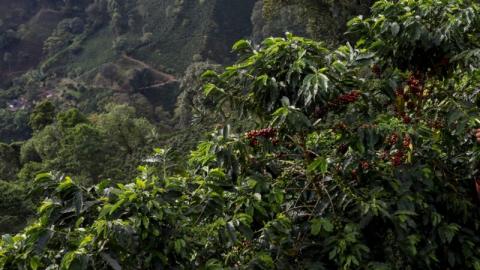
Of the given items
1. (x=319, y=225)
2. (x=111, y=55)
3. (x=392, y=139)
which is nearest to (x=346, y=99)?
(x=392, y=139)

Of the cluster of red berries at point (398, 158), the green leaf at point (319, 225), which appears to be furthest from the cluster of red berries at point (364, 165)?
the green leaf at point (319, 225)

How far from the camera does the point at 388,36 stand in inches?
128

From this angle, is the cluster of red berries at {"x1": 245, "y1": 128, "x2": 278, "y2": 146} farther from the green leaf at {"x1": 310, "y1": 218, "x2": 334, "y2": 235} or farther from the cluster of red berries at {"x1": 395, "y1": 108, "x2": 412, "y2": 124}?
the cluster of red berries at {"x1": 395, "y1": 108, "x2": 412, "y2": 124}

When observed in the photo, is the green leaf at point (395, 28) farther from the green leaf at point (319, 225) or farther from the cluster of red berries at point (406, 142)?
the green leaf at point (319, 225)

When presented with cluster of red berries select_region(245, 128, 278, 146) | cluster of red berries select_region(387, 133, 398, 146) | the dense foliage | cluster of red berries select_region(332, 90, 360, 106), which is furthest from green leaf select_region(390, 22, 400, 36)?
cluster of red berries select_region(245, 128, 278, 146)

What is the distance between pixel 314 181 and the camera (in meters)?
3.04

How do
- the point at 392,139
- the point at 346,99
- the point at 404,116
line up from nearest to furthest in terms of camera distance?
1. the point at 346,99
2. the point at 392,139
3. the point at 404,116

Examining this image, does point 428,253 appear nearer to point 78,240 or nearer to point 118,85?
point 78,240

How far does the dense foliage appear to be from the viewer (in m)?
2.44

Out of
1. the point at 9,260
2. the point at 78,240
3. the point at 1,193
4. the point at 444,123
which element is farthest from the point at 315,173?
→ the point at 1,193

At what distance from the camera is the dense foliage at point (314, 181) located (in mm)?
2438

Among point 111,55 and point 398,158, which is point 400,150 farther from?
point 111,55

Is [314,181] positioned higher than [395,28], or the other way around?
[395,28]

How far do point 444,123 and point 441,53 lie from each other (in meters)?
0.43
